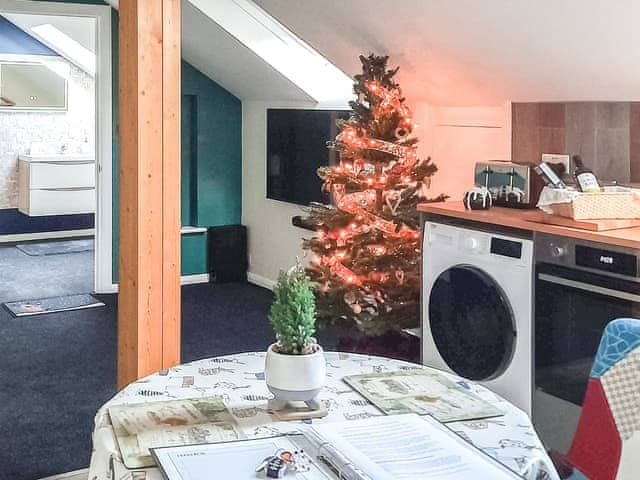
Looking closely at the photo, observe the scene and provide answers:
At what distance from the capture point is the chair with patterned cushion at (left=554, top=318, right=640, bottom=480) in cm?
165

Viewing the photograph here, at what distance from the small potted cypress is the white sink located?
6.89 meters

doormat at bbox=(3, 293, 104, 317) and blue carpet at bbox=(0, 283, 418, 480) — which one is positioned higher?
doormat at bbox=(3, 293, 104, 317)

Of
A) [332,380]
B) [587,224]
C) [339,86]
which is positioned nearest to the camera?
[332,380]

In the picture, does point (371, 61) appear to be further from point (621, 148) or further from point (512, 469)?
point (512, 469)

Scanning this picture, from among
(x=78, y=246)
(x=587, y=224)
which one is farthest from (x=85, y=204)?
(x=587, y=224)

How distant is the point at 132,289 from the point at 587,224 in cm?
162

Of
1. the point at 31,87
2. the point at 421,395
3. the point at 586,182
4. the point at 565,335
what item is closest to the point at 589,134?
the point at 586,182

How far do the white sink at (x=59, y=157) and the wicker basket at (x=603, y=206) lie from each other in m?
6.15

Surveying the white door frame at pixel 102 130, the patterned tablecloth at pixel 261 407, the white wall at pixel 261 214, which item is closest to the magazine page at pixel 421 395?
the patterned tablecloth at pixel 261 407

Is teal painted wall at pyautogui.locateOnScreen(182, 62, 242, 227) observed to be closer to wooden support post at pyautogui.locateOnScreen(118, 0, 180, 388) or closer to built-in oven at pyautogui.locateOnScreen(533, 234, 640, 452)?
wooden support post at pyautogui.locateOnScreen(118, 0, 180, 388)

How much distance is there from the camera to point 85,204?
864 cm

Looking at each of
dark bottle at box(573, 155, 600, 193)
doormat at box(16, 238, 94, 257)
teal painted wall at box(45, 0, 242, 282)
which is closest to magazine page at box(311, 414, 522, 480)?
dark bottle at box(573, 155, 600, 193)

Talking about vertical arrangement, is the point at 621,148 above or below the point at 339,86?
below

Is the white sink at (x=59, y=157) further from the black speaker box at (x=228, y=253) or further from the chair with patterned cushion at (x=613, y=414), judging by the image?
the chair with patterned cushion at (x=613, y=414)
